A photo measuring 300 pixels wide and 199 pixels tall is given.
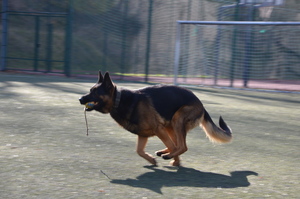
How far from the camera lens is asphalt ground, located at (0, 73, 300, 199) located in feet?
13.3

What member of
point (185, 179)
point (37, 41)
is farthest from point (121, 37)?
point (185, 179)

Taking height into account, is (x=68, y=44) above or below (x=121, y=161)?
above

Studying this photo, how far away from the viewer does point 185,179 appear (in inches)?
179

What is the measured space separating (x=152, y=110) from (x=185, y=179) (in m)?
0.98

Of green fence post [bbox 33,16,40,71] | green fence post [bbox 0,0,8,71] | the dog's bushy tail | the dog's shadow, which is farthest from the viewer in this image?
green fence post [bbox 33,16,40,71]

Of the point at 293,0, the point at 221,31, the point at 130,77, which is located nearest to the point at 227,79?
the point at 221,31

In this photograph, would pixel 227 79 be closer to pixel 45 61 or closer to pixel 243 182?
pixel 45 61

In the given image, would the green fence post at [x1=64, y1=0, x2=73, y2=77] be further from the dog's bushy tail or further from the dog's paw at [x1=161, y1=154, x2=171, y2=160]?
the dog's paw at [x1=161, y1=154, x2=171, y2=160]

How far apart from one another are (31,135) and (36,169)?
1.77 m

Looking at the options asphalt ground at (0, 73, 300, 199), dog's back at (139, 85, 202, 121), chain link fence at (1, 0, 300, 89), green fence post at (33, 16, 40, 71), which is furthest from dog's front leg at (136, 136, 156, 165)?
green fence post at (33, 16, 40, 71)

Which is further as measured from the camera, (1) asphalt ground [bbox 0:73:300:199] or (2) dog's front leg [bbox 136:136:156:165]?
(2) dog's front leg [bbox 136:136:156:165]

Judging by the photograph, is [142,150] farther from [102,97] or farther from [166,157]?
[102,97]

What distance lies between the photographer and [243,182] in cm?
449

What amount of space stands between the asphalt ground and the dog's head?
0.60 metres
